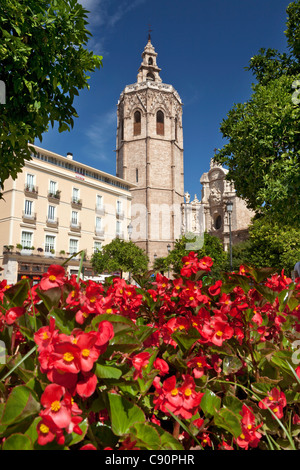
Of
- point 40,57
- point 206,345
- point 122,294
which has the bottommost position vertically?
point 206,345

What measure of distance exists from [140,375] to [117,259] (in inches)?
1306

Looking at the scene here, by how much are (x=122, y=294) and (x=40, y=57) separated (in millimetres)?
5479

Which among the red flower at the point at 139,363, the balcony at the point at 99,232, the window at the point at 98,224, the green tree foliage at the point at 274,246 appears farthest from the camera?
the window at the point at 98,224

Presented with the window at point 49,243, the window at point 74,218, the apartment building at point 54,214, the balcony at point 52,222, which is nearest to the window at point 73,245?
the apartment building at point 54,214

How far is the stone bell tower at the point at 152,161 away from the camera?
50312mm

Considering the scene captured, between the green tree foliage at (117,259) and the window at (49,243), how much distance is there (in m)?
4.54

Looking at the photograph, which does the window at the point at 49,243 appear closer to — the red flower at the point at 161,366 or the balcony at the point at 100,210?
the balcony at the point at 100,210

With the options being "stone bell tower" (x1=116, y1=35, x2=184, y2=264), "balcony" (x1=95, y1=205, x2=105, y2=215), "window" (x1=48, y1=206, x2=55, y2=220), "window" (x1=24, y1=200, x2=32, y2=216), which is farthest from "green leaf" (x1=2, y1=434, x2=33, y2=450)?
"stone bell tower" (x1=116, y1=35, x2=184, y2=264)

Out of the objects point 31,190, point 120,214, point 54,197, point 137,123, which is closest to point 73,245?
point 54,197

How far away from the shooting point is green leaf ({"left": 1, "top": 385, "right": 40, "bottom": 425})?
2.12 feet

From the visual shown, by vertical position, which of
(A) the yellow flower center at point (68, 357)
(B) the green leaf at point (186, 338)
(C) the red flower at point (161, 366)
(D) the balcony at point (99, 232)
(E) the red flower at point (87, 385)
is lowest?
(C) the red flower at point (161, 366)
